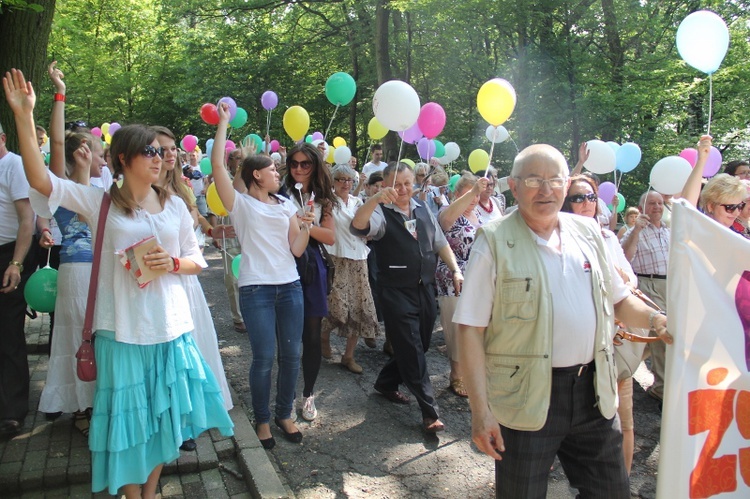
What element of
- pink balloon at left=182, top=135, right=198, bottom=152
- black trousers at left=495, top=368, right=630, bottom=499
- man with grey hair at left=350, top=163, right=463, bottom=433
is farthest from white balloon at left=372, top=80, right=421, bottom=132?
pink balloon at left=182, top=135, right=198, bottom=152

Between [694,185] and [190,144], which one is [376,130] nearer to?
[694,185]

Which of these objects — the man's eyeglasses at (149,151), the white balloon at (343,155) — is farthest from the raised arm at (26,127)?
the white balloon at (343,155)

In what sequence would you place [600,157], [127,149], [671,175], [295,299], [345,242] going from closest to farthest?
[127,149] < [295,299] < [345,242] < [671,175] < [600,157]

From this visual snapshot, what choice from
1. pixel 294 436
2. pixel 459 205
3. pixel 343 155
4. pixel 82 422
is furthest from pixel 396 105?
pixel 343 155

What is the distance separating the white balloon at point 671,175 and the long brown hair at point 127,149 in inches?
202

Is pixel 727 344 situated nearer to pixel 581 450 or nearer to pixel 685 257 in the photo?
pixel 685 257

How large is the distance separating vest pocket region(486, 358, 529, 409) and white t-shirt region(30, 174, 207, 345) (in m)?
1.59

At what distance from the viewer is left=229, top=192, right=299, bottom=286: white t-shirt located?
3937 mm

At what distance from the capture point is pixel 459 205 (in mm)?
4688

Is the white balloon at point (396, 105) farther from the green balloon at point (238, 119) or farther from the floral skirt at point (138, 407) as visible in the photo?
the green balloon at point (238, 119)

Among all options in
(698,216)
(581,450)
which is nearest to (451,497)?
(581,450)

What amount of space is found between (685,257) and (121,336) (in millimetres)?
2557

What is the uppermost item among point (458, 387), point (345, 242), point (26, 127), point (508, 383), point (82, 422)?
point (26, 127)

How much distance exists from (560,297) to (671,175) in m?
4.44
